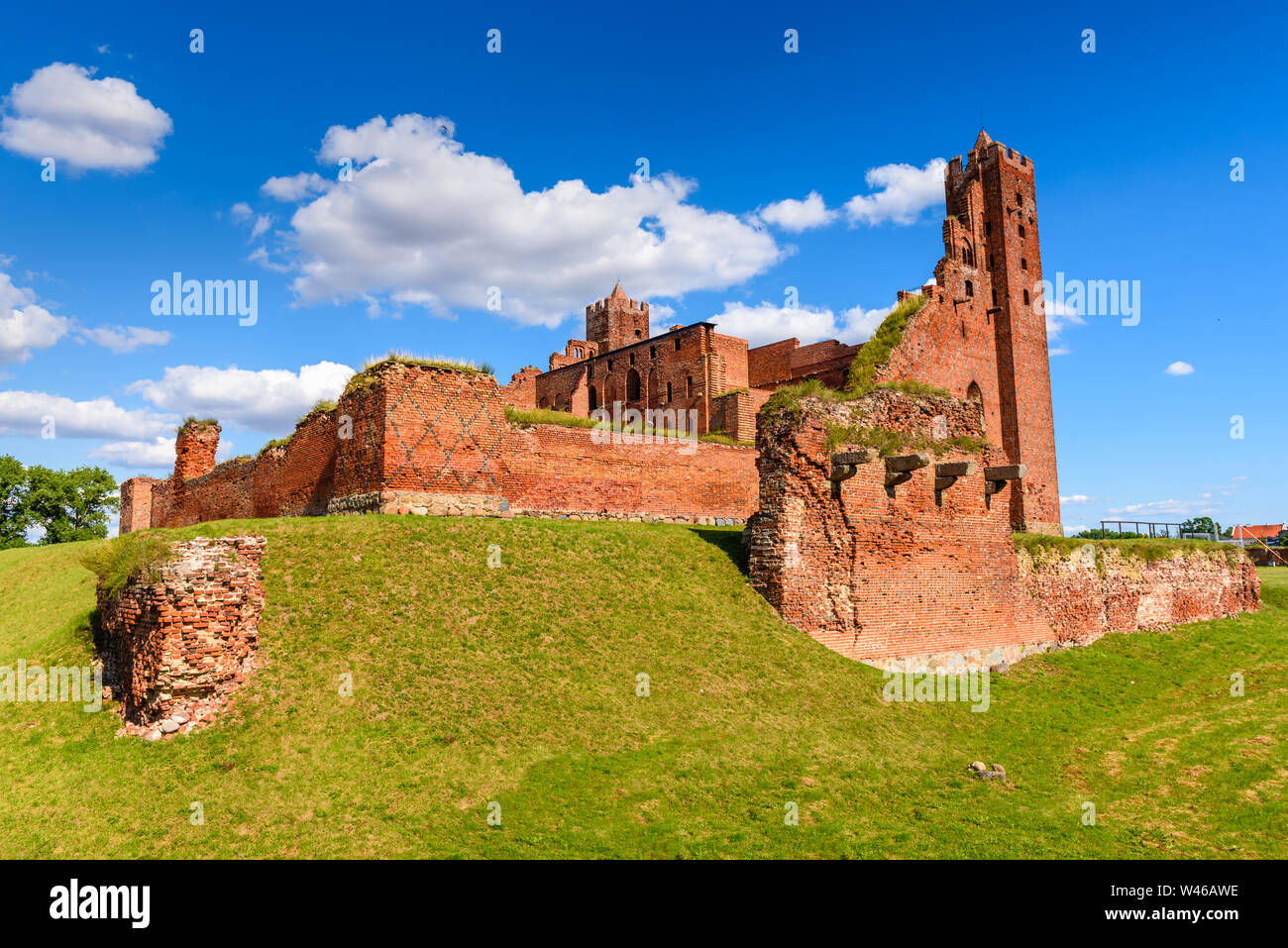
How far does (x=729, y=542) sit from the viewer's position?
17.5m

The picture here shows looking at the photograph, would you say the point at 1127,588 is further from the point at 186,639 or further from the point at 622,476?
the point at 186,639

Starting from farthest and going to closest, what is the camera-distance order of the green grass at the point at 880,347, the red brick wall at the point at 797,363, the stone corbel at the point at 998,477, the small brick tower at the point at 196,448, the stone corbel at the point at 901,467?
the red brick wall at the point at 797,363 < the small brick tower at the point at 196,448 < the green grass at the point at 880,347 < the stone corbel at the point at 998,477 < the stone corbel at the point at 901,467

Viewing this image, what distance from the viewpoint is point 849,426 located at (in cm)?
1579

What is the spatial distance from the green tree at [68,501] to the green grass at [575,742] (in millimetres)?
40487

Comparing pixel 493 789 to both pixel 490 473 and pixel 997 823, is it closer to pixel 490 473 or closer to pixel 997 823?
pixel 997 823

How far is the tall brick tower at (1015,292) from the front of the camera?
130 feet

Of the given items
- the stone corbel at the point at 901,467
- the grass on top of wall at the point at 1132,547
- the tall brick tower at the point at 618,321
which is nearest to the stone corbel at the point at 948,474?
the stone corbel at the point at 901,467

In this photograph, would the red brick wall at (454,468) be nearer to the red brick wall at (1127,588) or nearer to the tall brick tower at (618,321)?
the red brick wall at (1127,588)

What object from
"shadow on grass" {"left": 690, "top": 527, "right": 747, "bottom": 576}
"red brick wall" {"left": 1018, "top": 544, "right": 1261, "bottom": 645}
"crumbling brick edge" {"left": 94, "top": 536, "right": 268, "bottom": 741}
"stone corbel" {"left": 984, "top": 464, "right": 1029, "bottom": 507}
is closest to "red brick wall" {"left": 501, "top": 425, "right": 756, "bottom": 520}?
"shadow on grass" {"left": 690, "top": 527, "right": 747, "bottom": 576}

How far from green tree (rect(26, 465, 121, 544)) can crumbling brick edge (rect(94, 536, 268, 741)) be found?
147ft

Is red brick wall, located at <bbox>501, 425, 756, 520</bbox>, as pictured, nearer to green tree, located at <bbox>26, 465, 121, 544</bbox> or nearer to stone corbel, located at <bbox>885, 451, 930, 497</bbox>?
A: stone corbel, located at <bbox>885, 451, 930, 497</bbox>

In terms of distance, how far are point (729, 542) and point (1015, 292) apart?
3139cm

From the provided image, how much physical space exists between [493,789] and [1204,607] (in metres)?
26.5

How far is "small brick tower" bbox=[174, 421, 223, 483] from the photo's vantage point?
28594 mm
